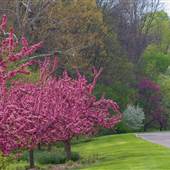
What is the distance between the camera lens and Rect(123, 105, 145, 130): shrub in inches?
2404

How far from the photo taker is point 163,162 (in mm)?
21781

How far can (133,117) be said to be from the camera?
6178cm

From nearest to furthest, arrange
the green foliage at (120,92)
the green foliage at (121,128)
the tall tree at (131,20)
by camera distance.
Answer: the green foliage at (120,92) → the green foliage at (121,128) → the tall tree at (131,20)

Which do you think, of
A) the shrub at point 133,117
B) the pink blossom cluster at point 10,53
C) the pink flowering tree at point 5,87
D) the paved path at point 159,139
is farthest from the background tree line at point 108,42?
the pink blossom cluster at point 10,53

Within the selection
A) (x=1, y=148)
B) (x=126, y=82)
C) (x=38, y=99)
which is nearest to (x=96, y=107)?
(x=38, y=99)

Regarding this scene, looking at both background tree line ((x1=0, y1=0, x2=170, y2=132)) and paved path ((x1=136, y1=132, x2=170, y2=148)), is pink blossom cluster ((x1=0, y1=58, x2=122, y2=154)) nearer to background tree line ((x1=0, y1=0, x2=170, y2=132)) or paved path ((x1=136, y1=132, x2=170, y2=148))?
paved path ((x1=136, y1=132, x2=170, y2=148))

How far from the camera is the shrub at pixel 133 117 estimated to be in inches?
2404

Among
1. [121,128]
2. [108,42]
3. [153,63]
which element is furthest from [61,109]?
[153,63]

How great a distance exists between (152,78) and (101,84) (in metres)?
18.7

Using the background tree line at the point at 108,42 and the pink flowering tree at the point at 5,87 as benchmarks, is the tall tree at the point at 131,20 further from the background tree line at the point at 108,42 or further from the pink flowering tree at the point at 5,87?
the pink flowering tree at the point at 5,87

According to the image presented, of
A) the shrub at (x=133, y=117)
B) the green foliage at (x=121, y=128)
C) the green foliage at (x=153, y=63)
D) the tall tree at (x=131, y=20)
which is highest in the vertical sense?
the tall tree at (x=131, y=20)

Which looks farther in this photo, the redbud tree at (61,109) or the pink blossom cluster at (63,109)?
the pink blossom cluster at (63,109)

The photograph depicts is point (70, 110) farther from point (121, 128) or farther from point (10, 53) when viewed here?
point (121, 128)

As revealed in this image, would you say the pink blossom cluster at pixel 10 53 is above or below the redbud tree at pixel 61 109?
above
